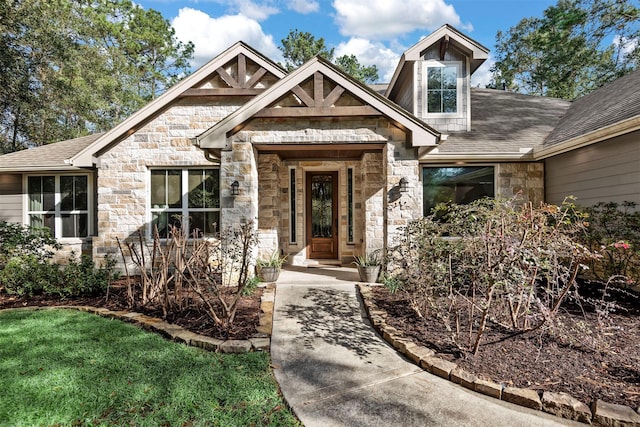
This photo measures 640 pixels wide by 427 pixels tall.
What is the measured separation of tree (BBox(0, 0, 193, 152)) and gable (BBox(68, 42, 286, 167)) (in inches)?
353

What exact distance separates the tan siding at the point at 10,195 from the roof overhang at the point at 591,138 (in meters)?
13.3

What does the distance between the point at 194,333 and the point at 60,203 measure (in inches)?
302

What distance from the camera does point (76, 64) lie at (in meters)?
14.8

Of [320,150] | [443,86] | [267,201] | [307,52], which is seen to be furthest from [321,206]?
[307,52]

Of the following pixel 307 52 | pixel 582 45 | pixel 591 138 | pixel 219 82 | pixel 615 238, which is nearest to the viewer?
pixel 615 238

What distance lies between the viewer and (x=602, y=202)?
627cm

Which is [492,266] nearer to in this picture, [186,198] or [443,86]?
[443,86]

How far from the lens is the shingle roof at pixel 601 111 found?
6148 mm

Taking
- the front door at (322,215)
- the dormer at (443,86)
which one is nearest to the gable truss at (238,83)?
the front door at (322,215)

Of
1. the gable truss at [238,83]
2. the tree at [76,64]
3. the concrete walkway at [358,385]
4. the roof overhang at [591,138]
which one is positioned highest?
the tree at [76,64]

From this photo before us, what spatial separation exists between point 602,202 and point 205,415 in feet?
24.9

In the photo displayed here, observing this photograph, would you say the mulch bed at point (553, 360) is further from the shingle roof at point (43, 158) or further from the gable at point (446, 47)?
the shingle roof at point (43, 158)

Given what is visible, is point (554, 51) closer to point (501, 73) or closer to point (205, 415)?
point (501, 73)

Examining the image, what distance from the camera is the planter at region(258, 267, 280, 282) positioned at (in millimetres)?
6509
